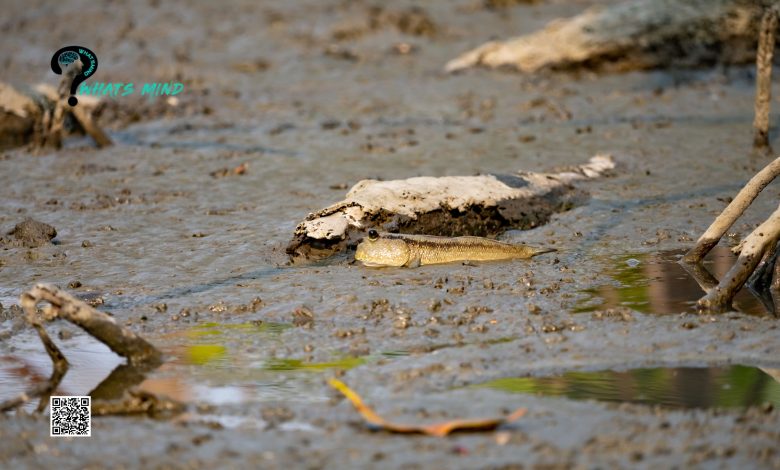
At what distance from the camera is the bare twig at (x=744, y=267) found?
5312 mm

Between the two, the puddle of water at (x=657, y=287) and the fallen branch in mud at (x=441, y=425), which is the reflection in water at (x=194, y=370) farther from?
the puddle of water at (x=657, y=287)

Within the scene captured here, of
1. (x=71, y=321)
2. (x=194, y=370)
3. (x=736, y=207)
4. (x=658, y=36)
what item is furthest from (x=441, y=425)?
(x=658, y=36)

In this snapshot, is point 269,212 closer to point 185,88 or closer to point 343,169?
point 343,169

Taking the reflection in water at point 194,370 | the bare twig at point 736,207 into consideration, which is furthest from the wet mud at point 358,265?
the bare twig at point 736,207

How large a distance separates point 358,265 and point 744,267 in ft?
7.30

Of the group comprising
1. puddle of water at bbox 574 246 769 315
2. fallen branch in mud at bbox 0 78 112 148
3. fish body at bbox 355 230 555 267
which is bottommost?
puddle of water at bbox 574 246 769 315

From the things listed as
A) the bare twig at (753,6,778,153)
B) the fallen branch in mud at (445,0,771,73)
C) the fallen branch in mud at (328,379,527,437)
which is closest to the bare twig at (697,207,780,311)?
the fallen branch in mud at (328,379,527,437)

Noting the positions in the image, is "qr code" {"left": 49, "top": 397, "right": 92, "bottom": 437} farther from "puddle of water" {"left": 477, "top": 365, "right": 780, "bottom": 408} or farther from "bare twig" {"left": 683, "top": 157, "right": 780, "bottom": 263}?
"bare twig" {"left": 683, "top": 157, "right": 780, "bottom": 263}

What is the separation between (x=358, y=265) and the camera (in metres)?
6.38

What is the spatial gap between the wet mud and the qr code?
50mm

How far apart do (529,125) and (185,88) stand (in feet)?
13.5

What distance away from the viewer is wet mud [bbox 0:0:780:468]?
13.0ft

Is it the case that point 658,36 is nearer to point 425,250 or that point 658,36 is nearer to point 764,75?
point 764,75

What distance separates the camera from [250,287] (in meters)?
6.09
